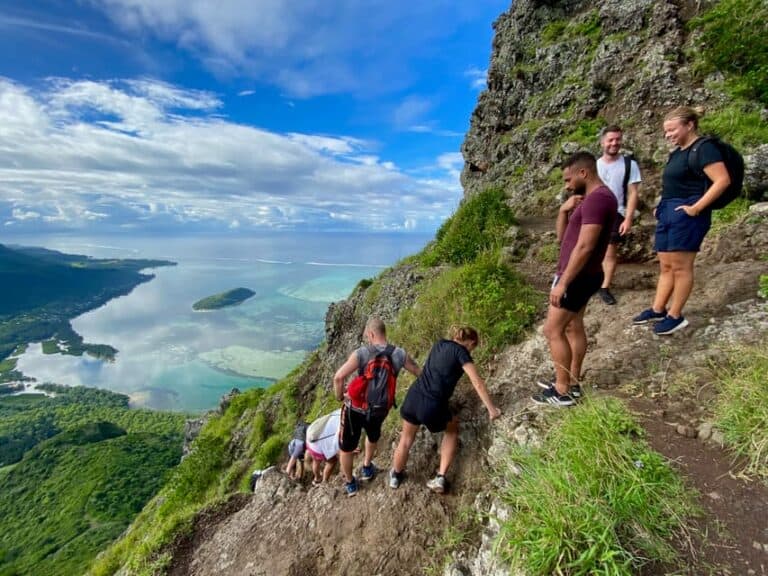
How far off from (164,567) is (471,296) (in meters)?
6.39

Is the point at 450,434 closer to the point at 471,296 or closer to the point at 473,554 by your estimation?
the point at 473,554

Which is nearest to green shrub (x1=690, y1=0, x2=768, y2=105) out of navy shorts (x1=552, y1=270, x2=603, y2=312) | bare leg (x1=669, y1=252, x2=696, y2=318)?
bare leg (x1=669, y1=252, x2=696, y2=318)

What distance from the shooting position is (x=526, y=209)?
12.6 m

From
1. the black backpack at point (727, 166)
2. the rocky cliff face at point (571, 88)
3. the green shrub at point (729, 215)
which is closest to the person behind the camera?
the black backpack at point (727, 166)

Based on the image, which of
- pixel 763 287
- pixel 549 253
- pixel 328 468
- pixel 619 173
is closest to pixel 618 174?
pixel 619 173

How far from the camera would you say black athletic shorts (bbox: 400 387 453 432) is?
4.16 meters

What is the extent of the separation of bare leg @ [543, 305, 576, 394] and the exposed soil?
51 centimetres

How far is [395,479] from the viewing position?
4.46 m

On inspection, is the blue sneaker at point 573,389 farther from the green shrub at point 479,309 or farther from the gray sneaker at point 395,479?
the gray sneaker at point 395,479

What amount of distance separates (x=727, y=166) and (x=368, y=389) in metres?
4.83

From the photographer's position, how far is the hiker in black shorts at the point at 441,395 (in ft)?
13.5

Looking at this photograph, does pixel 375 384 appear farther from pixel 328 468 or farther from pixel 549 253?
pixel 549 253

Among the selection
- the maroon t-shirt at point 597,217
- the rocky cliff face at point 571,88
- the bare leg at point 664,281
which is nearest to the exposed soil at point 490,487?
the bare leg at point 664,281

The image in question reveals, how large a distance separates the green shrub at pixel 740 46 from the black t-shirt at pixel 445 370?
12.2 metres
